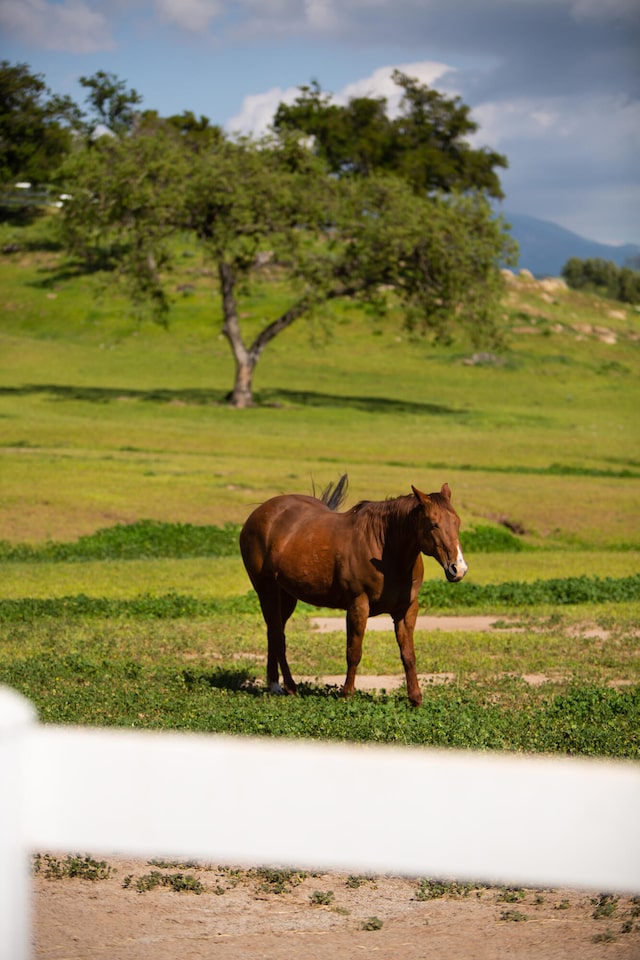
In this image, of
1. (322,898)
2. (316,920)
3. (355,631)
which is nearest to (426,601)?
(355,631)

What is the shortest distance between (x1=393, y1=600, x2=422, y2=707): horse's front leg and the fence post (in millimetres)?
7274

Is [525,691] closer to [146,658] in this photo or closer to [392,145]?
[146,658]

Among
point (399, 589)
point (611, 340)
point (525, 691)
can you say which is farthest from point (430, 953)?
point (611, 340)

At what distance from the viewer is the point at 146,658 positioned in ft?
41.4

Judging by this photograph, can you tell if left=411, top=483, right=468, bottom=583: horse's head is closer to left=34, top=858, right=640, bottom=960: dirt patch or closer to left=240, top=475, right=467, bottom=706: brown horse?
left=240, top=475, right=467, bottom=706: brown horse

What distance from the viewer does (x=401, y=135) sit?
92.0 meters

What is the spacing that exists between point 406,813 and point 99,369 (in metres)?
54.1

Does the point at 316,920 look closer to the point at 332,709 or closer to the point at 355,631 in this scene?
the point at 332,709

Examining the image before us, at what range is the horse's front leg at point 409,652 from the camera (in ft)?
33.0

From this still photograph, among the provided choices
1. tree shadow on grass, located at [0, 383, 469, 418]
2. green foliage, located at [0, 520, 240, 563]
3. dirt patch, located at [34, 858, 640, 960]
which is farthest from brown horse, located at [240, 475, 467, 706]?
tree shadow on grass, located at [0, 383, 469, 418]

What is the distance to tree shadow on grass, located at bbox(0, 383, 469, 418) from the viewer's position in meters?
46.4

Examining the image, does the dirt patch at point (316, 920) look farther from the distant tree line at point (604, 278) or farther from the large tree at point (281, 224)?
the distant tree line at point (604, 278)

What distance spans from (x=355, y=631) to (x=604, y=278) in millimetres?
99308

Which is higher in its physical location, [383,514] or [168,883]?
[383,514]
